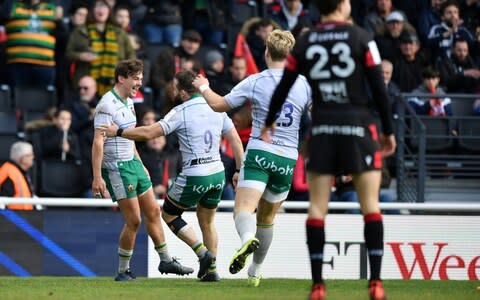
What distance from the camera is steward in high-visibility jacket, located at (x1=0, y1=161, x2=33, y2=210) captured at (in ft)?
51.2

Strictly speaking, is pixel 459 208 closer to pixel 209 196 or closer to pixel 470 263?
pixel 470 263

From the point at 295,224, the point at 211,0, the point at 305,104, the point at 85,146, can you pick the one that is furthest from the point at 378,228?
the point at 211,0

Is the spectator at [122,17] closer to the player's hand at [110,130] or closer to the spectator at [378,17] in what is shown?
the spectator at [378,17]

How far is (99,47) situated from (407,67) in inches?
183

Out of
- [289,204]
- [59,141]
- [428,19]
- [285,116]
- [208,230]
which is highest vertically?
[428,19]

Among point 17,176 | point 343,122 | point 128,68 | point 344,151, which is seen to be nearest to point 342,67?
point 343,122

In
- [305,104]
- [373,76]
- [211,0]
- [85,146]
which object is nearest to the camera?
[373,76]

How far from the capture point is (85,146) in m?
16.9

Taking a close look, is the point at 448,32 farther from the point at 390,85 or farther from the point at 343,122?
the point at 343,122

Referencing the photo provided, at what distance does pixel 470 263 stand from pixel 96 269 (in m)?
4.54

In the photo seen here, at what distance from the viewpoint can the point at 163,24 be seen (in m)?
18.8

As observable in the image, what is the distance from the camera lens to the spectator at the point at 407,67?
60.2 ft

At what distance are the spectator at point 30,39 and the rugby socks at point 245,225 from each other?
7.33 m

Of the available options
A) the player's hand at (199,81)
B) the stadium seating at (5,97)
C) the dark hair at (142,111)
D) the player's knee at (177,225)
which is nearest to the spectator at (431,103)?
the dark hair at (142,111)
